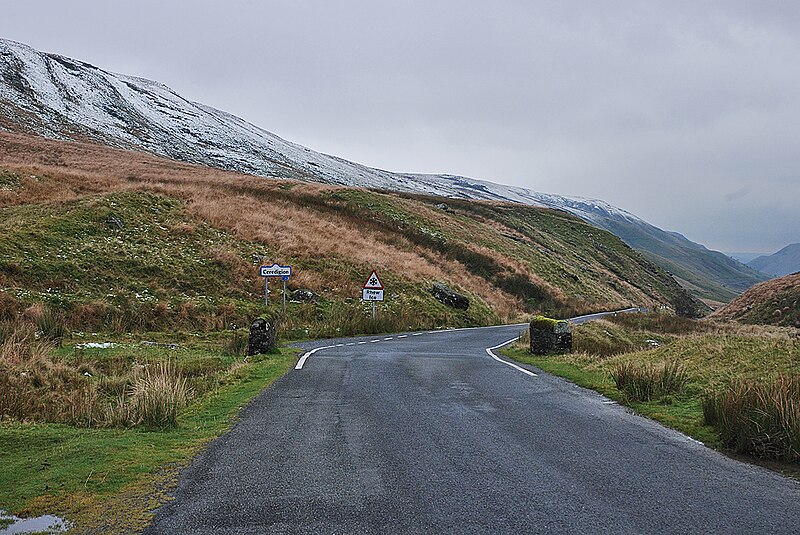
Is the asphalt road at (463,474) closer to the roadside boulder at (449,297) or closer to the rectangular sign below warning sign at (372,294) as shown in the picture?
the rectangular sign below warning sign at (372,294)

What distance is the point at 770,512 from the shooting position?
17.0ft

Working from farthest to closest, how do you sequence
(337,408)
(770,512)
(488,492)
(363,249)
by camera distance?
(363,249) < (337,408) < (488,492) < (770,512)

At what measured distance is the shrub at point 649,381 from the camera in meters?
10.7

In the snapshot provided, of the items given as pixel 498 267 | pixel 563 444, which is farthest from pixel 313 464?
pixel 498 267

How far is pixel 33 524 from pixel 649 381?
30.7ft

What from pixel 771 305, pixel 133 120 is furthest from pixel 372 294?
pixel 133 120

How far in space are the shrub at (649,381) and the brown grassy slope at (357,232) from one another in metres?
21.4

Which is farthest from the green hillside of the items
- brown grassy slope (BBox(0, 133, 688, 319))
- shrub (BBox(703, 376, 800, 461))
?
shrub (BBox(703, 376, 800, 461))

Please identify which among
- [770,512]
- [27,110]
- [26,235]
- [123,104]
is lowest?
[770,512]

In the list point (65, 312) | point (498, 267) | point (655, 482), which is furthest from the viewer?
point (498, 267)

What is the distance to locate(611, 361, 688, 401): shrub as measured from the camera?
421 inches

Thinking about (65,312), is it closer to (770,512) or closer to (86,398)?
(86,398)

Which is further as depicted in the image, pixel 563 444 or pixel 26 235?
pixel 26 235

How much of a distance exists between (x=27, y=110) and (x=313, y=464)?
383 feet
